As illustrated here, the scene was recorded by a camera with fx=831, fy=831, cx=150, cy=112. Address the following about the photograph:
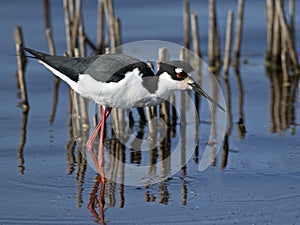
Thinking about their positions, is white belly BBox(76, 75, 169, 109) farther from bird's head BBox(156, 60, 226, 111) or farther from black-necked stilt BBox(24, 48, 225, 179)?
bird's head BBox(156, 60, 226, 111)

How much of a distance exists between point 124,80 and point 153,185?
93cm

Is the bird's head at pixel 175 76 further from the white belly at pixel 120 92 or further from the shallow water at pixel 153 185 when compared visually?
the shallow water at pixel 153 185

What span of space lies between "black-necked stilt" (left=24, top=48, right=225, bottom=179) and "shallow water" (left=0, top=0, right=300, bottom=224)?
57 cm

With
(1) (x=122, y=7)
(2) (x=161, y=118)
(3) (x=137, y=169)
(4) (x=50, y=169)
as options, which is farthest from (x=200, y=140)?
(1) (x=122, y=7)

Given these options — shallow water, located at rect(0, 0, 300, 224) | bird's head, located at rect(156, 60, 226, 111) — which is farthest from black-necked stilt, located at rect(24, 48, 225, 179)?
shallow water, located at rect(0, 0, 300, 224)

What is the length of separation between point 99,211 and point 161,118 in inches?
91.0

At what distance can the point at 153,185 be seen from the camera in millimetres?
7062

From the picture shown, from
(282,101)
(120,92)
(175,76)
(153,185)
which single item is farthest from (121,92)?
(282,101)

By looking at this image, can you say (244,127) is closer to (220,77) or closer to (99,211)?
(220,77)

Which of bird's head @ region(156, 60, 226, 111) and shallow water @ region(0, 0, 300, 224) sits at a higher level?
bird's head @ region(156, 60, 226, 111)

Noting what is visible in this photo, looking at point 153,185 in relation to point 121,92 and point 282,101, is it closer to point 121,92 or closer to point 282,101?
point 121,92

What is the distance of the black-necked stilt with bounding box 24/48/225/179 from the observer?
278 inches

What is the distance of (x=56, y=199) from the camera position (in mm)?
6699

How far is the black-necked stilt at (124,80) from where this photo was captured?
707 cm
